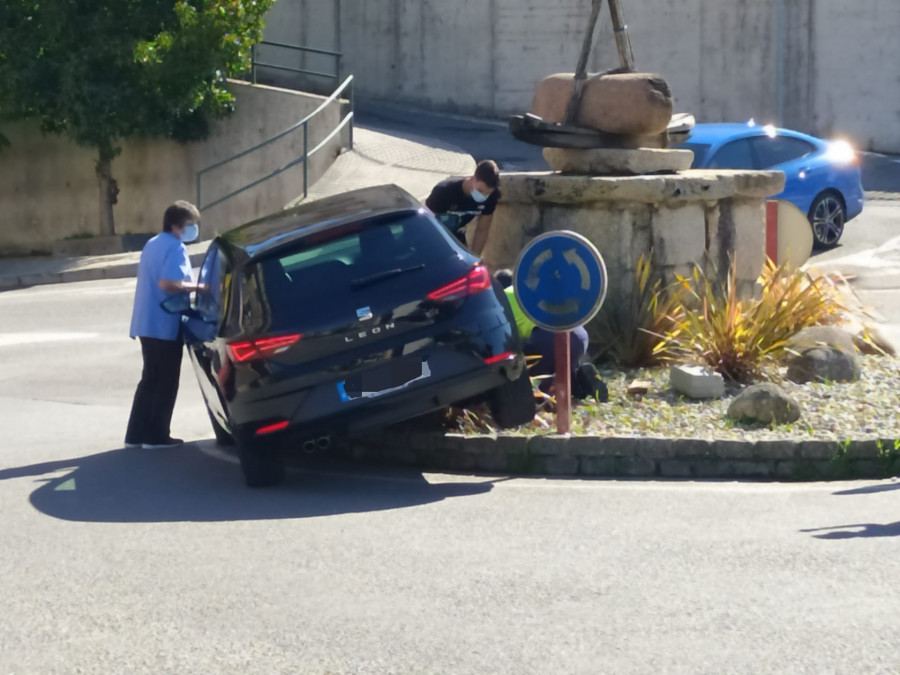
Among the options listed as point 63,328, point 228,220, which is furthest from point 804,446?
point 228,220

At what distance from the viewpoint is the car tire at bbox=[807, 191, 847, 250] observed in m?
17.0

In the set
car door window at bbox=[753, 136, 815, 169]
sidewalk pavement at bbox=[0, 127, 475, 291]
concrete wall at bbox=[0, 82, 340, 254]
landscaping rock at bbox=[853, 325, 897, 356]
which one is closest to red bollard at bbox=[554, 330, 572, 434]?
landscaping rock at bbox=[853, 325, 897, 356]

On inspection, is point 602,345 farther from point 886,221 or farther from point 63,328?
point 886,221

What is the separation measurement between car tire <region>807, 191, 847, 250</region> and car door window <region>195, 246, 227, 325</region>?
995 cm

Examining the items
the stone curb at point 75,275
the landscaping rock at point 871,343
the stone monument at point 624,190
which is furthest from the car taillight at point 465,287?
the stone curb at point 75,275

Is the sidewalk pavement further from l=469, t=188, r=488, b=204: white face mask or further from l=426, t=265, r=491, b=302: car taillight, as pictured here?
l=426, t=265, r=491, b=302: car taillight

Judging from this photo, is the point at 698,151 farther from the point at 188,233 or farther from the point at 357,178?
the point at 188,233

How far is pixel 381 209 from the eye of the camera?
26.1ft

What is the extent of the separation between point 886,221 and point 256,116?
1077cm

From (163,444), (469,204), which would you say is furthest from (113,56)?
(163,444)

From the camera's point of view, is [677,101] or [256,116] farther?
[677,101]

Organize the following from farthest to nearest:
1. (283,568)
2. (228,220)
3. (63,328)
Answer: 1. (228,220)
2. (63,328)
3. (283,568)

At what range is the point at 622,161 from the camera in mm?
10430

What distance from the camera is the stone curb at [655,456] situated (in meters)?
7.57
